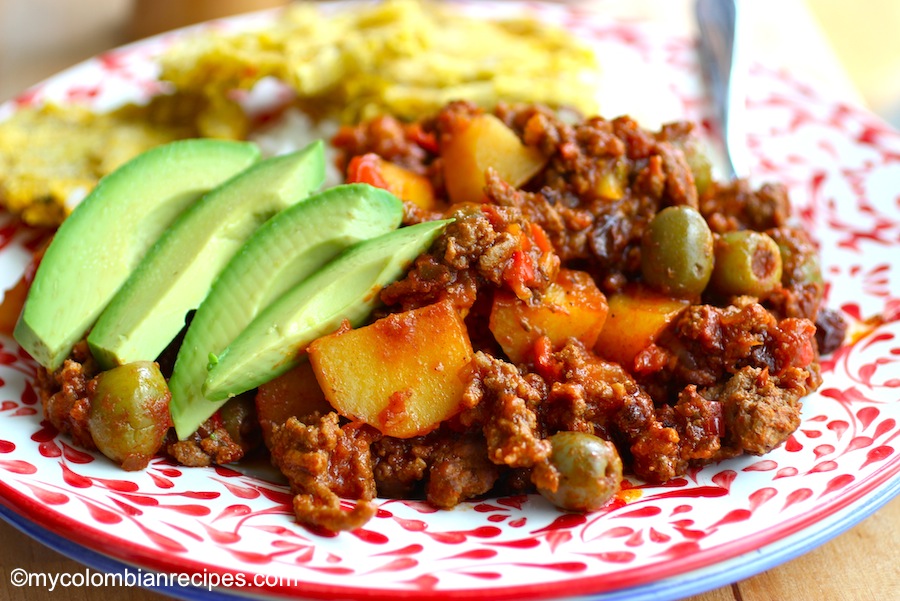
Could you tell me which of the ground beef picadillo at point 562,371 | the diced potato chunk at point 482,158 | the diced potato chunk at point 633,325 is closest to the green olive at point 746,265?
the ground beef picadillo at point 562,371

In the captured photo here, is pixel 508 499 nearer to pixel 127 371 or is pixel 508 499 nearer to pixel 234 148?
pixel 127 371

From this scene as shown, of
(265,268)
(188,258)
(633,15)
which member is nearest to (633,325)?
(265,268)

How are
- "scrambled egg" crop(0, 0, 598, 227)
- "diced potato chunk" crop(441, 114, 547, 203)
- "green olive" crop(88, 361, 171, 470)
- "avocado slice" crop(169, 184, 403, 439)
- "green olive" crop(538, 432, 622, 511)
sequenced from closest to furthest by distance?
"green olive" crop(538, 432, 622, 511) < "green olive" crop(88, 361, 171, 470) < "avocado slice" crop(169, 184, 403, 439) < "diced potato chunk" crop(441, 114, 547, 203) < "scrambled egg" crop(0, 0, 598, 227)

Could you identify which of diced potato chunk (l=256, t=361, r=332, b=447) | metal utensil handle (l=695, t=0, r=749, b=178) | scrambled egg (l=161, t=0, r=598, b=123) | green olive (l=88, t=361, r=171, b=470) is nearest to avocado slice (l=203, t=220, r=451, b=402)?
diced potato chunk (l=256, t=361, r=332, b=447)

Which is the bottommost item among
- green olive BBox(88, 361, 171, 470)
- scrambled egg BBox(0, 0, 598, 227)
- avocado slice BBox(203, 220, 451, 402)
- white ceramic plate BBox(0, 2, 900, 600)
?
white ceramic plate BBox(0, 2, 900, 600)

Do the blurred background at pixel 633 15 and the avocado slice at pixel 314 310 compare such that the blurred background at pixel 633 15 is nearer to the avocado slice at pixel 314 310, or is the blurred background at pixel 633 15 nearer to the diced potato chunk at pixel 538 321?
the diced potato chunk at pixel 538 321

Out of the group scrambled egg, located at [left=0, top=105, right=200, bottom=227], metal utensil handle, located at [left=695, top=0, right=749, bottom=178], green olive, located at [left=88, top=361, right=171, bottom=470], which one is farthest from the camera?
metal utensil handle, located at [left=695, top=0, right=749, bottom=178]

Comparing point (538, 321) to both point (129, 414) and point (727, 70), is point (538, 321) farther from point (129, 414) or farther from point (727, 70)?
point (727, 70)

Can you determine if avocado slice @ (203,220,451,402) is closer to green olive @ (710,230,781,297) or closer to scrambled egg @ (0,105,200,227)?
green olive @ (710,230,781,297)
